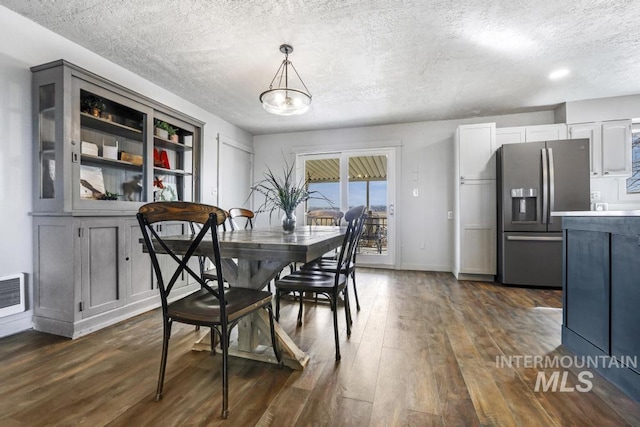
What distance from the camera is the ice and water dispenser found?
12.0 ft

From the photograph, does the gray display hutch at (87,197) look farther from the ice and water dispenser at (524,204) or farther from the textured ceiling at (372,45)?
the ice and water dispenser at (524,204)

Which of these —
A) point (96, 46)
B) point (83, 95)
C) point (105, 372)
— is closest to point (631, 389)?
point (105, 372)

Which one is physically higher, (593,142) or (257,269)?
(593,142)

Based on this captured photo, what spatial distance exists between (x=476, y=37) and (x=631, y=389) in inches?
102

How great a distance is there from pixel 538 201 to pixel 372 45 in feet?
9.48

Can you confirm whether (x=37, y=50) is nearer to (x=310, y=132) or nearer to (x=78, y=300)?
(x=78, y=300)

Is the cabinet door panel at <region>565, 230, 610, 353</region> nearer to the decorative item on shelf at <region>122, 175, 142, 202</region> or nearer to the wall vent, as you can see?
the decorative item on shelf at <region>122, 175, 142, 202</region>

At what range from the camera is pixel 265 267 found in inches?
69.3

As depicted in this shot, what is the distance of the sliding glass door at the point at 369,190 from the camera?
4906 mm

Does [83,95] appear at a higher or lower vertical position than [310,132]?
lower

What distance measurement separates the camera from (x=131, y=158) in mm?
2871

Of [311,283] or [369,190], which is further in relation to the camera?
[369,190]
